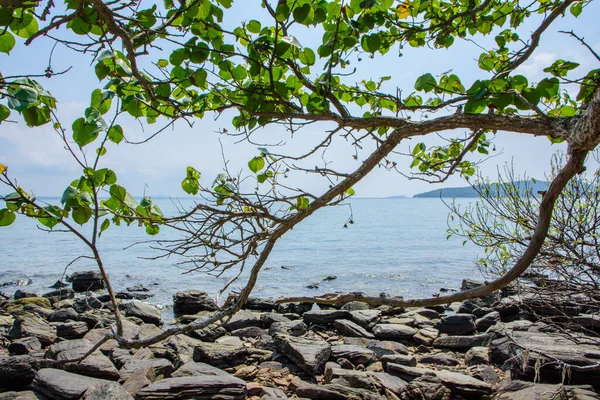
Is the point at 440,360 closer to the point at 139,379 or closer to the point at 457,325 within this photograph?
the point at 457,325

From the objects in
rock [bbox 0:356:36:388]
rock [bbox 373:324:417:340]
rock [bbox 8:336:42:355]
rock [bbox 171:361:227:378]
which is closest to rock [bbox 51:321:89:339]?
rock [bbox 8:336:42:355]

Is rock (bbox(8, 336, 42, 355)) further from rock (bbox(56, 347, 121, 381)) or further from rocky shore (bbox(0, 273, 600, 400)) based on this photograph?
rock (bbox(56, 347, 121, 381))

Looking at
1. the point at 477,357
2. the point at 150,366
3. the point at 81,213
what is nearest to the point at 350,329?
the point at 477,357

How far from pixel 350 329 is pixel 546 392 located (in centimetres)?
548

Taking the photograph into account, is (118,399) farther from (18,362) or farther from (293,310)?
(293,310)

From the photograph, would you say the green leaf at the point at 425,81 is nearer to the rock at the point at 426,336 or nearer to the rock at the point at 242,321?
the rock at the point at 426,336

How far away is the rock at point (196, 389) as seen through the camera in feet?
17.7

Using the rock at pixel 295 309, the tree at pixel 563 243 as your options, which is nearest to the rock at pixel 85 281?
the rock at pixel 295 309

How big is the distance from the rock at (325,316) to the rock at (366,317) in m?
0.21

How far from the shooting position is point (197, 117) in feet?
10.8

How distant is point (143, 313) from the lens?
482 inches

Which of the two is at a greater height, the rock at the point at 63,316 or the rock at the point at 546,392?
the rock at the point at 546,392

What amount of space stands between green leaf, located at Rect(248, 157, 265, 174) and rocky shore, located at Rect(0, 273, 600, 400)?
1575 millimetres

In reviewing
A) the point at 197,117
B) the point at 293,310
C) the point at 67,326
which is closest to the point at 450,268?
the point at 293,310
